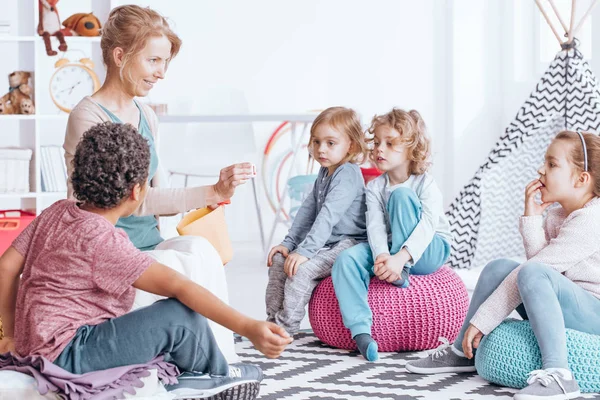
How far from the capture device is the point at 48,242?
1.81m

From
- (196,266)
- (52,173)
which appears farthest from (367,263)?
(52,173)

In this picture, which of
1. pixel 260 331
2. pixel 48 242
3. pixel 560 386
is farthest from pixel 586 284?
pixel 48 242

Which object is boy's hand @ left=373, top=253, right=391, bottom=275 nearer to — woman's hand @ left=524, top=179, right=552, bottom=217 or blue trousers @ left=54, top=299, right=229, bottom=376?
woman's hand @ left=524, top=179, right=552, bottom=217

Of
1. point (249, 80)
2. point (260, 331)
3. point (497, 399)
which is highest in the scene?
point (249, 80)

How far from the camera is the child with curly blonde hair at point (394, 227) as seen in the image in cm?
264

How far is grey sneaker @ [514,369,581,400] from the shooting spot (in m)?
2.09

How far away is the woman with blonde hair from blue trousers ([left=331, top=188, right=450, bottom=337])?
445mm

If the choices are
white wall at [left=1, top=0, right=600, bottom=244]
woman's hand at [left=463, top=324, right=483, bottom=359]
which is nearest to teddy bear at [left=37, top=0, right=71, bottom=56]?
white wall at [left=1, top=0, right=600, bottom=244]

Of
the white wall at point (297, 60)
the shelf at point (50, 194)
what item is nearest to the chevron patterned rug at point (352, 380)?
the shelf at point (50, 194)

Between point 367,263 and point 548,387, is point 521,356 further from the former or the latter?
point 367,263

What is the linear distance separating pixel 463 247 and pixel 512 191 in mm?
330

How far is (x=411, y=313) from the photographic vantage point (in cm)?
265

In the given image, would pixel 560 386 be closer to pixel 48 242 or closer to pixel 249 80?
pixel 48 242

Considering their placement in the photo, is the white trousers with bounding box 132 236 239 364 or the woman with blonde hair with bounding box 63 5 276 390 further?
the woman with blonde hair with bounding box 63 5 276 390
